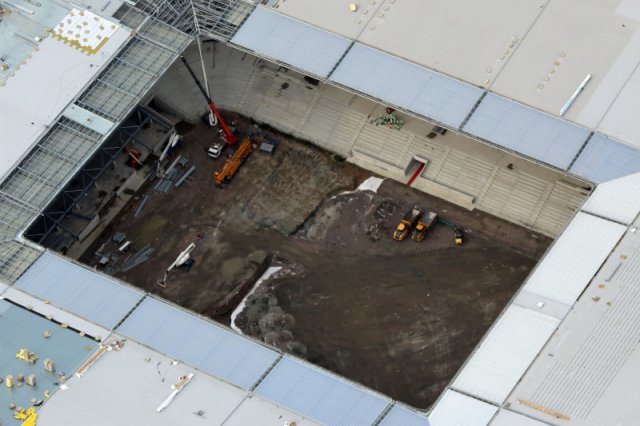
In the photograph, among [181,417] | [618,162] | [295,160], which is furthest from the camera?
[295,160]

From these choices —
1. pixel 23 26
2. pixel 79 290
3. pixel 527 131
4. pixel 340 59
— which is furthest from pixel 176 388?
pixel 23 26

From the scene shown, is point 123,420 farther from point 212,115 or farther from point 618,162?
point 618,162

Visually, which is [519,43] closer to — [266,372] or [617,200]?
[617,200]

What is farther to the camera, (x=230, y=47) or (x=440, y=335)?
(x=230, y=47)

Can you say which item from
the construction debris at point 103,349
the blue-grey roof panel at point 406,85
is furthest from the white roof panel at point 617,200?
the construction debris at point 103,349

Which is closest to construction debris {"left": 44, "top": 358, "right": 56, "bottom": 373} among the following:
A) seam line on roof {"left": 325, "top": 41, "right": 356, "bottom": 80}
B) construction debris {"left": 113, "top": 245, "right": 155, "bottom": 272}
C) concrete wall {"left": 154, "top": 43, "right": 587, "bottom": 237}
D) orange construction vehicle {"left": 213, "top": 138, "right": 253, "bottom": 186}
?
construction debris {"left": 113, "top": 245, "right": 155, "bottom": 272}

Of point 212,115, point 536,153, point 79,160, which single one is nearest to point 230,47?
point 212,115

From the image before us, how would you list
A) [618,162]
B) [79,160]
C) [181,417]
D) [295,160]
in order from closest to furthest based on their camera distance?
[181,417], [618,162], [79,160], [295,160]
